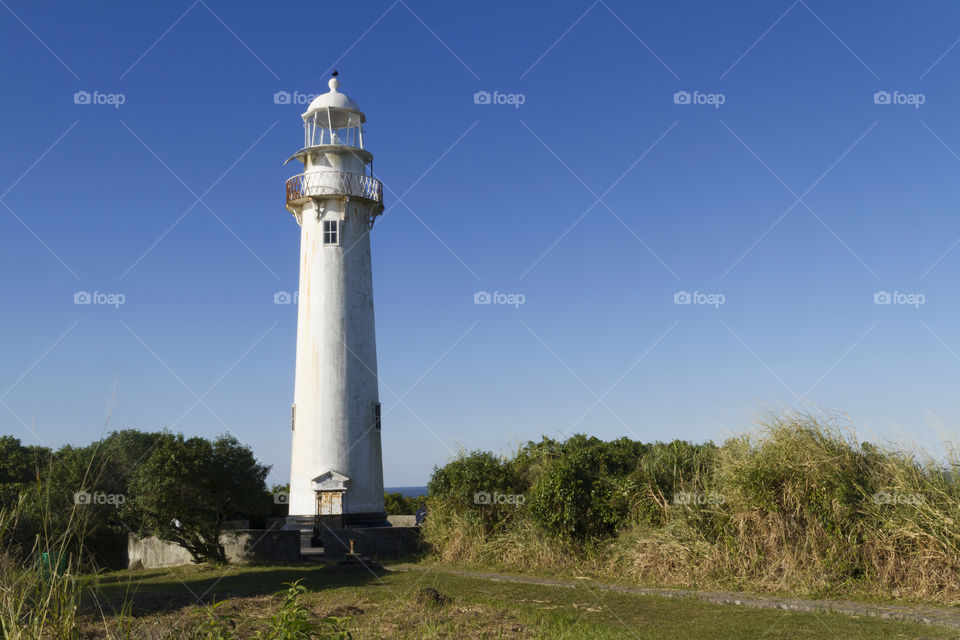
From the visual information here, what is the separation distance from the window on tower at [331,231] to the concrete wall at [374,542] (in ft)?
29.5

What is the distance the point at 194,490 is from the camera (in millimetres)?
18719

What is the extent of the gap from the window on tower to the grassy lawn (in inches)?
448

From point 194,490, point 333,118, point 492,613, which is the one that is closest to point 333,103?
point 333,118

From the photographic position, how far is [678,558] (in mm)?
14562

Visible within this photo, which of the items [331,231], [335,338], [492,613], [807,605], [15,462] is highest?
[331,231]

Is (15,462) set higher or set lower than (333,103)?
lower

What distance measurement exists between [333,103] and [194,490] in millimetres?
13005

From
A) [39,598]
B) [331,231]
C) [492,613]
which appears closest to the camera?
[39,598]

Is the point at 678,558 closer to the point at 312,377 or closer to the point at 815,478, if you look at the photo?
the point at 815,478

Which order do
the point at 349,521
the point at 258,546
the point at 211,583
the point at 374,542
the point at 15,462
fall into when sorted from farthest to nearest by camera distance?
the point at 15,462 → the point at 349,521 → the point at 374,542 → the point at 258,546 → the point at 211,583

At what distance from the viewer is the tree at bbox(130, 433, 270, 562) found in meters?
18.5

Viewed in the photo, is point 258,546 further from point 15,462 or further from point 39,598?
point 15,462

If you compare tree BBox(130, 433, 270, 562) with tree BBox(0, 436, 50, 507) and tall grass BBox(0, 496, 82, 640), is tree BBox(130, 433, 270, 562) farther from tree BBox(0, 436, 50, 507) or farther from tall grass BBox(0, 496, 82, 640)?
tall grass BBox(0, 496, 82, 640)

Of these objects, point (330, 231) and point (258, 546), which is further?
point (330, 231)
